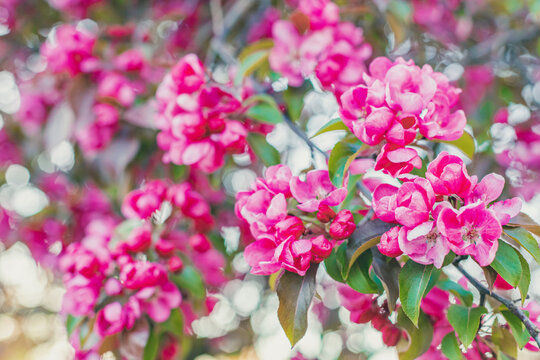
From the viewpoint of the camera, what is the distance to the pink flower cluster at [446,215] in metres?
0.68

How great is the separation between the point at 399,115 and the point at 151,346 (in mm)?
787

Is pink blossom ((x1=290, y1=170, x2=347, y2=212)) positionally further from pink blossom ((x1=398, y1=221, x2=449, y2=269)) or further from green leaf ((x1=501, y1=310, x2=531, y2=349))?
green leaf ((x1=501, y1=310, x2=531, y2=349))

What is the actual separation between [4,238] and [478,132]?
211 centimetres

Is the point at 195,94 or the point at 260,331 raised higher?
the point at 195,94

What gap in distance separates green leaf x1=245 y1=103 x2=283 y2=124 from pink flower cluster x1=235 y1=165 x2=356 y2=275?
1.04 ft

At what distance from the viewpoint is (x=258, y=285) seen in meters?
3.21

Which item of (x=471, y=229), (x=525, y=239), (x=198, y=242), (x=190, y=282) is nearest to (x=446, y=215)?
(x=471, y=229)

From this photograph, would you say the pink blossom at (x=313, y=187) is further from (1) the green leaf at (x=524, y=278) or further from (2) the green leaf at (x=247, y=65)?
(2) the green leaf at (x=247, y=65)

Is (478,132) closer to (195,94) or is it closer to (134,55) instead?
(195,94)

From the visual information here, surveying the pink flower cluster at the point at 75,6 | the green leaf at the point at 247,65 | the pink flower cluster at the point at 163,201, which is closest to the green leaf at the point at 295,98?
the green leaf at the point at 247,65

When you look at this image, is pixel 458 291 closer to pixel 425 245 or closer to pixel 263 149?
pixel 425 245

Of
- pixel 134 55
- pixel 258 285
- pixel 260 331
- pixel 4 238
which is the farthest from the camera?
pixel 260 331

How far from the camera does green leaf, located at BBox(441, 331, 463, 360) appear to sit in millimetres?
896

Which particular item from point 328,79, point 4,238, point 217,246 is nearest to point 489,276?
point 328,79
